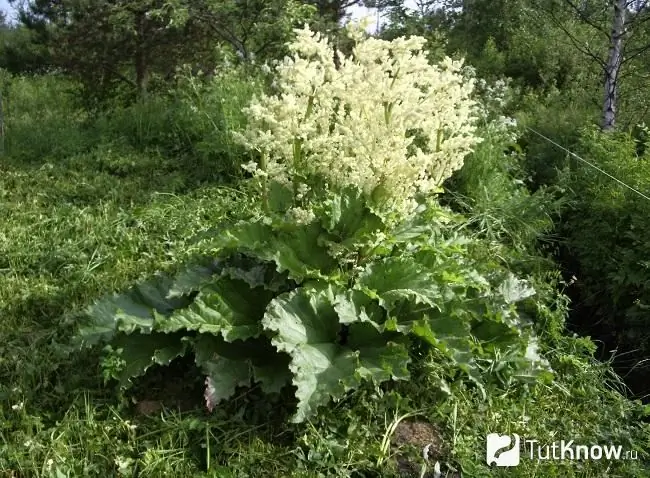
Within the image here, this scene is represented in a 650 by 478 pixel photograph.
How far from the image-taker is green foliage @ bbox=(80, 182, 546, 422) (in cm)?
281

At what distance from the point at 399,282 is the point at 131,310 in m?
1.30

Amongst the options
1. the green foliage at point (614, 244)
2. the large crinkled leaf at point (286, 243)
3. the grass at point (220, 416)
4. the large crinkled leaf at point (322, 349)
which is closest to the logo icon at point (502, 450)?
the grass at point (220, 416)

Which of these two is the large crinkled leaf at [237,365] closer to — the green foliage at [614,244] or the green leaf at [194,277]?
the green leaf at [194,277]

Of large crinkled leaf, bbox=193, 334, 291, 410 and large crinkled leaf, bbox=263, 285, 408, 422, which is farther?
large crinkled leaf, bbox=193, 334, 291, 410

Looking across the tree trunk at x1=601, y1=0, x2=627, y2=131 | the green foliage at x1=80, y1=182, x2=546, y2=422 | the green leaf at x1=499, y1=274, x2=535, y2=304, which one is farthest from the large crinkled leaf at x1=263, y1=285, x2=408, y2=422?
the tree trunk at x1=601, y1=0, x2=627, y2=131

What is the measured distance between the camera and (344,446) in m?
2.74

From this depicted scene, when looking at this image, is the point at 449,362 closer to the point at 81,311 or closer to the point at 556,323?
the point at 556,323

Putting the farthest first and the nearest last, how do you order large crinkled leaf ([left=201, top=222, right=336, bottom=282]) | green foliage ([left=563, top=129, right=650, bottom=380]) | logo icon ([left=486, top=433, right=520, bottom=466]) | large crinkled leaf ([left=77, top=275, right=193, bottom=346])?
green foliage ([left=563, top=129, right=650, bottom=380]) < large crinkled leaf ([left=201, top=222, right=336, bottom=282]) < large crinkled leaf ([left=77, top=275, right=193, bottom=346]) < logo icon ([left=486, top=433, right=520, bottom=466])

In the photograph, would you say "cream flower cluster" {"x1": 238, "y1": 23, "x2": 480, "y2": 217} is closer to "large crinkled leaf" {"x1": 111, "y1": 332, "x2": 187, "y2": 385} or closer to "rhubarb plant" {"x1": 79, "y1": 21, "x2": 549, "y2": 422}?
"rhubarb plant" {"x1": 79, "y1": 21, "x2": 549, "y2": 422}

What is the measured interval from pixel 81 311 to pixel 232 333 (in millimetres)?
1233

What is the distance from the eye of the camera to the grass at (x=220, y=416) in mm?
2680

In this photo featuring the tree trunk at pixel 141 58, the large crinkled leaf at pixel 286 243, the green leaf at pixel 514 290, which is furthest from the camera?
the tree trunk at pixel 141 58

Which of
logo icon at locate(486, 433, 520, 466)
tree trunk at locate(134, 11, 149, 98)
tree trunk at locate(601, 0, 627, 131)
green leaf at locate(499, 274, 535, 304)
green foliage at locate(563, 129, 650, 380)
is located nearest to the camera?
logo icon at locate(486, 433, 520, 466)

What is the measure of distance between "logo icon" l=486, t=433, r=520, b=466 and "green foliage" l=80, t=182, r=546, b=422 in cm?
28
